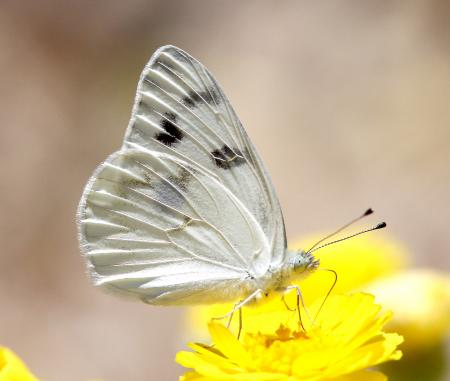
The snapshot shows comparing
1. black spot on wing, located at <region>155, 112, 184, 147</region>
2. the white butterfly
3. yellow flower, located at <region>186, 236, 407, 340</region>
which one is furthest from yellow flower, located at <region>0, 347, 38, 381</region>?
yellow flower, located at <region>186, 236, 407, 340</region>

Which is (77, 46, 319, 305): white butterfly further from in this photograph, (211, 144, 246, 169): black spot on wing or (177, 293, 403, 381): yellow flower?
(177, 293, 403, 381): yellow flower

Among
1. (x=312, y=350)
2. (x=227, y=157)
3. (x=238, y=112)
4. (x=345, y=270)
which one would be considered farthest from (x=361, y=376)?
(x=238, y=112)

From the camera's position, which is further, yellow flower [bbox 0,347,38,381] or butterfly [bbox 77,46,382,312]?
butterfly [bbox 77,46,382,312]

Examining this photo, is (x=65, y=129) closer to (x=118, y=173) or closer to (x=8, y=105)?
(x=8, y=105)

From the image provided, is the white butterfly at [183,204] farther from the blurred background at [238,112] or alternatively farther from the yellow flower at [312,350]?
the blurred background at [238,112]

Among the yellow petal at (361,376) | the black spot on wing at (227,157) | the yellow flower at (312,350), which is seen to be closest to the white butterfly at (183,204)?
the black spot on wing at (227,157)

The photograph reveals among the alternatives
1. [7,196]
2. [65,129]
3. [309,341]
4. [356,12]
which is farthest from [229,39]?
[309,341]

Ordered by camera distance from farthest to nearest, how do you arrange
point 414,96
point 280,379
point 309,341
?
1. point 414,96
2. point 309,341
3. point 280,379
